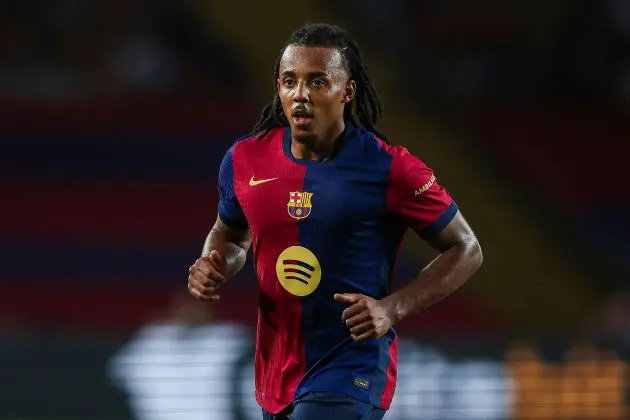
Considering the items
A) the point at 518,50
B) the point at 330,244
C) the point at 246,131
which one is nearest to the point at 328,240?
the point at 330,244

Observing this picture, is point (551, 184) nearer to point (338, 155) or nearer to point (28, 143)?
point (28, 143)

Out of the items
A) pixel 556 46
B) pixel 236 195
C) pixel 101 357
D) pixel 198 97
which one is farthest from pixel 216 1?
pixel 236 195

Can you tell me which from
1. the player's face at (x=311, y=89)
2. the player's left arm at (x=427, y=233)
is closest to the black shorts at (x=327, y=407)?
the player's left arm at (x=427, y=233)

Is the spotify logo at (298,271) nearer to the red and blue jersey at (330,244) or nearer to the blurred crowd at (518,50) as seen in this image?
the red and blue jersey at (330,244)

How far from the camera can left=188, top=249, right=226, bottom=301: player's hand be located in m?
4.14

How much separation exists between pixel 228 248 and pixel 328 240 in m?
0.52

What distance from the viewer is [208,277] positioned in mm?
4145

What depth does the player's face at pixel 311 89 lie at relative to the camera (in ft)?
13.5

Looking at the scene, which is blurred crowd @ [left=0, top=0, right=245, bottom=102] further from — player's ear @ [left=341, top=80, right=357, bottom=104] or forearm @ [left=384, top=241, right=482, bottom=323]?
forearm @ [left=384, top=241, right=482, bottom=323]

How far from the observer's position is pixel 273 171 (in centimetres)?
425

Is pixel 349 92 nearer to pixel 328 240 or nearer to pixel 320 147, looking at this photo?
pixel 320 147

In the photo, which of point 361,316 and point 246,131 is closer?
point 361,316

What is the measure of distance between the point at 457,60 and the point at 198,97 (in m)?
2.68

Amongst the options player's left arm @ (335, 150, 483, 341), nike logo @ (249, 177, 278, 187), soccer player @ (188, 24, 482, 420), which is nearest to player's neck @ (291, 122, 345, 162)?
soccer player @ (188, 24, 482, 420)
